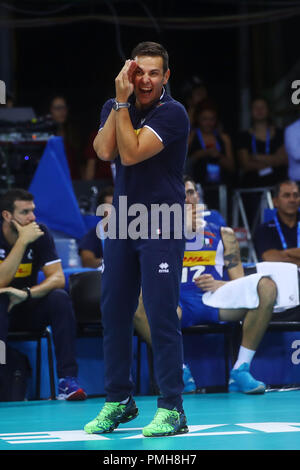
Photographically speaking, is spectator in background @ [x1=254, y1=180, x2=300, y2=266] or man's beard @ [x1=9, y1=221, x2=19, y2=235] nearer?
man's beard @ [x1=9, y1=221, x2=19, y2=235]

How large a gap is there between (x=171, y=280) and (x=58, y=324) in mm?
2445

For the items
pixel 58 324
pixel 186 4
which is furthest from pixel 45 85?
pixel 58 324

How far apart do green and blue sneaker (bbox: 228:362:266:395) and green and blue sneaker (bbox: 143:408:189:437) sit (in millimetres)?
2197

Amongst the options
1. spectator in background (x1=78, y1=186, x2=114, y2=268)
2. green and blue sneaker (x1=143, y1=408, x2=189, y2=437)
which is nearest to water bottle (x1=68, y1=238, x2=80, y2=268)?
spectator in background (x1=78, y1=186, x2=114, y2=268)

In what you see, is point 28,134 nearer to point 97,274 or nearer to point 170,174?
point 97,274

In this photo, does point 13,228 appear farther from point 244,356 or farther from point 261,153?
point 261,153

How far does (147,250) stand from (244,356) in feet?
8.48

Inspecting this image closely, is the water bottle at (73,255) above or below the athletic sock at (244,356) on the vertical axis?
above

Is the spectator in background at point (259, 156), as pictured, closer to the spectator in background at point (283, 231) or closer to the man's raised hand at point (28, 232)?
the spectator in background at point (283, 231)

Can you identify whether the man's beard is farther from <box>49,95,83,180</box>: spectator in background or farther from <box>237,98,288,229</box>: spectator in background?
<box>237,98,288,229</box>: spectator in background

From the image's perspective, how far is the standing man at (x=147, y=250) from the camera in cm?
376

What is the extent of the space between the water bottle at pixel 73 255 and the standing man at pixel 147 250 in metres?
3.40

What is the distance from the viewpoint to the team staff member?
602 centimetres

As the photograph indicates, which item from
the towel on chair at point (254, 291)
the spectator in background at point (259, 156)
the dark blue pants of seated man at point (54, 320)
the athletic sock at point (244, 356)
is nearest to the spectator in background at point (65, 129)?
the spectator in background at point (259, 156)
